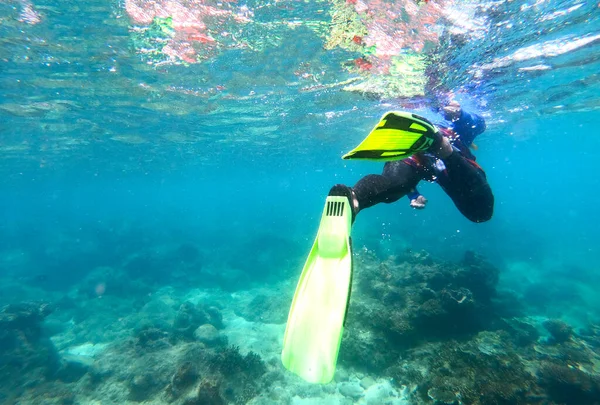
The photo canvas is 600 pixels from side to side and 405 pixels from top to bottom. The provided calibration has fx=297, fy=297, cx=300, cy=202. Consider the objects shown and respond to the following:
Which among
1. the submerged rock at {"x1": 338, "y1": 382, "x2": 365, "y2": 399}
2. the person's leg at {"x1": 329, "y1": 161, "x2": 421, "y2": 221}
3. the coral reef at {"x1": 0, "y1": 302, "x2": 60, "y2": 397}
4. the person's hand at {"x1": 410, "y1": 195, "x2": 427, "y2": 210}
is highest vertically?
the person's leg at {"x1": 329, "y1": 161, "x2": 421, "y2": 221}

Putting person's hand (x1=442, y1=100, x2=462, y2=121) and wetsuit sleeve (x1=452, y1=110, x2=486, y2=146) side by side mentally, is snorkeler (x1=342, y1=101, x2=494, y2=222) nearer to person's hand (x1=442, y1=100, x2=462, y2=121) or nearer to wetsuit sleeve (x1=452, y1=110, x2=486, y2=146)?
wetsuit sleeve (x1=452, y1=110, x2=486, y2=146)

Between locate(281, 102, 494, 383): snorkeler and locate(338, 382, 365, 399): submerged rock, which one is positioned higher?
locate(281, 102, 494, 383): snorkeler

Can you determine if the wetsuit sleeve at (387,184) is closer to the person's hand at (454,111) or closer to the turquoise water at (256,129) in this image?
the person's hand at (454,111)

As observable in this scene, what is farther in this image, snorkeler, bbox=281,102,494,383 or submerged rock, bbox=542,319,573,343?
submerged rock, bbox=542,319,573,343

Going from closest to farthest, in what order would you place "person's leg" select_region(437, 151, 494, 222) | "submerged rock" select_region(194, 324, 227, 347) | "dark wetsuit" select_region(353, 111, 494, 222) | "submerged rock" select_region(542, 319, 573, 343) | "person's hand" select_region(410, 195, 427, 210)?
"dark wetsuit" select_region(353, 111, 494, 222) < "person's leg" select_region(437, 151, 494, 222) < "person's hand" select_region(410, 195, 427, 210) < "submerged rock" select_region(542, 319, 573, 343) < "submerged rock" select_region(194, 324, 227, 347)

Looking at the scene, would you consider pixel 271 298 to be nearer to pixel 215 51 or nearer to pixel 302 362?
pixel 215 51

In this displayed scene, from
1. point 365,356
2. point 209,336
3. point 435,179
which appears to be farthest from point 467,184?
point 209,336

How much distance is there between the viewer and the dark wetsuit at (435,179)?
3326mm

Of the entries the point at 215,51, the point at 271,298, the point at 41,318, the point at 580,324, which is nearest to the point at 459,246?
the point at 580,324

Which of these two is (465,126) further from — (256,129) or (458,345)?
(256,129)

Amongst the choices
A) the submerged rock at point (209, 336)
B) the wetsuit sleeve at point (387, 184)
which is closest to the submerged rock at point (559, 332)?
the wetsuit sleeve at point (387, 184)

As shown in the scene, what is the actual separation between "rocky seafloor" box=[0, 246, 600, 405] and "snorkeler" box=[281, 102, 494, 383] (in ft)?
20.3

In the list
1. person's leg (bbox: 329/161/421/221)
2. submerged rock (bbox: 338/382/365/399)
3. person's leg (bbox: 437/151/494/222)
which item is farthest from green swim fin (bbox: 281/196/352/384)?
submerged rock (bbox: 338/382/365/399)

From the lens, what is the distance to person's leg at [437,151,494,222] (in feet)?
12.6
